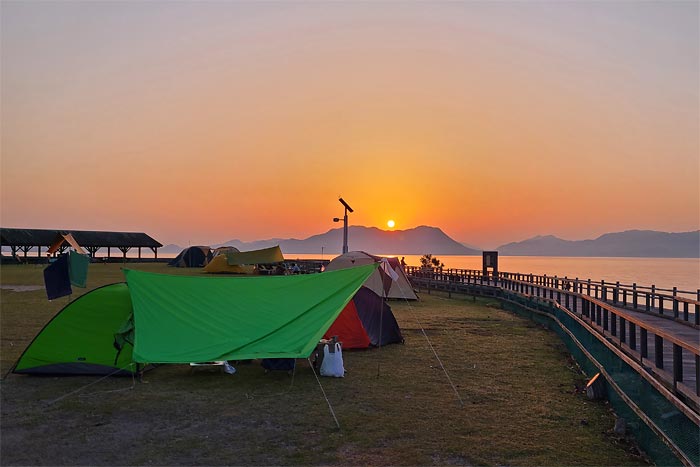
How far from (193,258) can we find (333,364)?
190 ft

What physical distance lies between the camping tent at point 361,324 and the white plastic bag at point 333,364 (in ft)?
8.54

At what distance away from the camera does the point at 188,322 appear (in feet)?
31.7

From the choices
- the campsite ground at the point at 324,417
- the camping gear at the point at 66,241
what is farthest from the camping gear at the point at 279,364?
the camping gear at the point at 66,241

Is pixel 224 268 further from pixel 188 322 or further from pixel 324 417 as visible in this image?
pixel 324 417

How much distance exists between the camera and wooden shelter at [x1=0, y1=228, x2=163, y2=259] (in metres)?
62.9

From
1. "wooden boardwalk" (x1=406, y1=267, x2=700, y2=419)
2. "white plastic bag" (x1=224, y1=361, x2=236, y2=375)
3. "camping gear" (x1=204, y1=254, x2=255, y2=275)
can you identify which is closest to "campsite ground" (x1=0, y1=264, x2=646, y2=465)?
"white plastic bag" (x1=224, y1=361, x2=236, y2=375)

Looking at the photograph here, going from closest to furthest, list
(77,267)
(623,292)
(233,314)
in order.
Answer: (233,314) < (77,267) < (623,292)

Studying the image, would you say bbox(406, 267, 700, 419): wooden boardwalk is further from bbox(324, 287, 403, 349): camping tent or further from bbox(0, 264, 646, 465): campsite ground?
bbox(324, 287, 403, 349): camping tent

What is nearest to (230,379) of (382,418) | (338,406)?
(338,406)

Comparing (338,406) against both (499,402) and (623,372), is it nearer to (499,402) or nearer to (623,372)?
(499,402)

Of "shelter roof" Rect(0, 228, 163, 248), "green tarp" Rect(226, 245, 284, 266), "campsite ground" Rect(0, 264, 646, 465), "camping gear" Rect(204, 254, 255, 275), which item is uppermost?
"shelter roof" Rect(0, 228, 163, 248)

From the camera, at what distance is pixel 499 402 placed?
918 centimetres

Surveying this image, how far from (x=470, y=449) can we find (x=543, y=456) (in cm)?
86

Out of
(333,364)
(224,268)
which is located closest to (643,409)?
(333,364)
